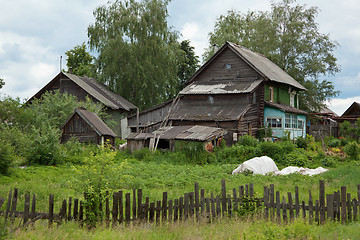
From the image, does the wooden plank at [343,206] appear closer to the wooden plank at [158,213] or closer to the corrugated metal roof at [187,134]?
the wooden plank at [158,213]

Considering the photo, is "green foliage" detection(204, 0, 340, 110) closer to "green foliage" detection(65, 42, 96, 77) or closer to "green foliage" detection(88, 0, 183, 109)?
"green foliage" detection(88, 0, 183, 109)

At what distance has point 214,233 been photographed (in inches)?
329

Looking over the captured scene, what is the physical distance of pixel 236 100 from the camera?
3400cm

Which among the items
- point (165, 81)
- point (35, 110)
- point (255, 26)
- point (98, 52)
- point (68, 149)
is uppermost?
point (255, 26)

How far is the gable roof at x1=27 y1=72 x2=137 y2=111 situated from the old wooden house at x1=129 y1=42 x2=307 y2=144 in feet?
13.4

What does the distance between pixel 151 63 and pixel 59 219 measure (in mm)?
38065

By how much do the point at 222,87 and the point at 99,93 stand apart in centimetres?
1547

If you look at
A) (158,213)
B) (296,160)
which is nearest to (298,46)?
(296,160)

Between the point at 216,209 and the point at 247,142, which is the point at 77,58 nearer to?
the point at 247,142

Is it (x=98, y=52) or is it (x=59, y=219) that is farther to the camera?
(x=98, y=52)

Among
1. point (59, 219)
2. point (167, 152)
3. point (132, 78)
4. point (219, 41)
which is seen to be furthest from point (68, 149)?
point (219, 41)

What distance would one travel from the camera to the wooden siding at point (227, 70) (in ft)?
118

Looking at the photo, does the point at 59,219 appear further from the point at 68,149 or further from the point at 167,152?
the point at 167,152

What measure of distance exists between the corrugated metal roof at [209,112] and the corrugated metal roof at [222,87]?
4.44ft
